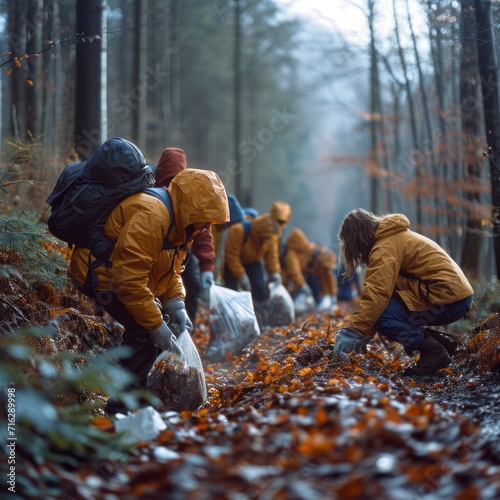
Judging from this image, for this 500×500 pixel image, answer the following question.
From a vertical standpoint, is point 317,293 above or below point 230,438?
below

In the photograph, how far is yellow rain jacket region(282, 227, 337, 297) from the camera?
11562 millimetres

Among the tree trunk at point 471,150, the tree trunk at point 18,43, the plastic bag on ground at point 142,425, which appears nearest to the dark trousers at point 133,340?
the plastic bag on ground at point 142,425

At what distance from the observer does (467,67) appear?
851 cm

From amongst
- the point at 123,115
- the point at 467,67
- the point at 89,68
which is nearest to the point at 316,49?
the point at 123,115

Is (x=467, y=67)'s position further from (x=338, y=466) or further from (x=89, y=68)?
(x=338, y=466)

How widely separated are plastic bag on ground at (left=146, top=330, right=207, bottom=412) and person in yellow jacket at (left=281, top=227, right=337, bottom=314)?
7109mm

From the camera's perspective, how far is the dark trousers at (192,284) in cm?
704

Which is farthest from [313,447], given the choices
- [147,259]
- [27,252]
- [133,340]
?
[27,252]

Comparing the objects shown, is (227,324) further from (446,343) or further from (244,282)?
(446,343)

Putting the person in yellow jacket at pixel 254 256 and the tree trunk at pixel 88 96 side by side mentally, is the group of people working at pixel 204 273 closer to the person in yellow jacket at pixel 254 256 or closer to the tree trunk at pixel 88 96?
the tree trunk at pixel 88 96

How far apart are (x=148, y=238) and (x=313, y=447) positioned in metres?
1.98

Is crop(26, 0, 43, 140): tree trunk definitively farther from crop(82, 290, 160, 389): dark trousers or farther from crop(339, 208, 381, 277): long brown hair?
crop(339, 208, 381, 277): long brown hair

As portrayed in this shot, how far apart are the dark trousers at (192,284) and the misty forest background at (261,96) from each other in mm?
1800

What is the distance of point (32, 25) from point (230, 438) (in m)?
8.34
